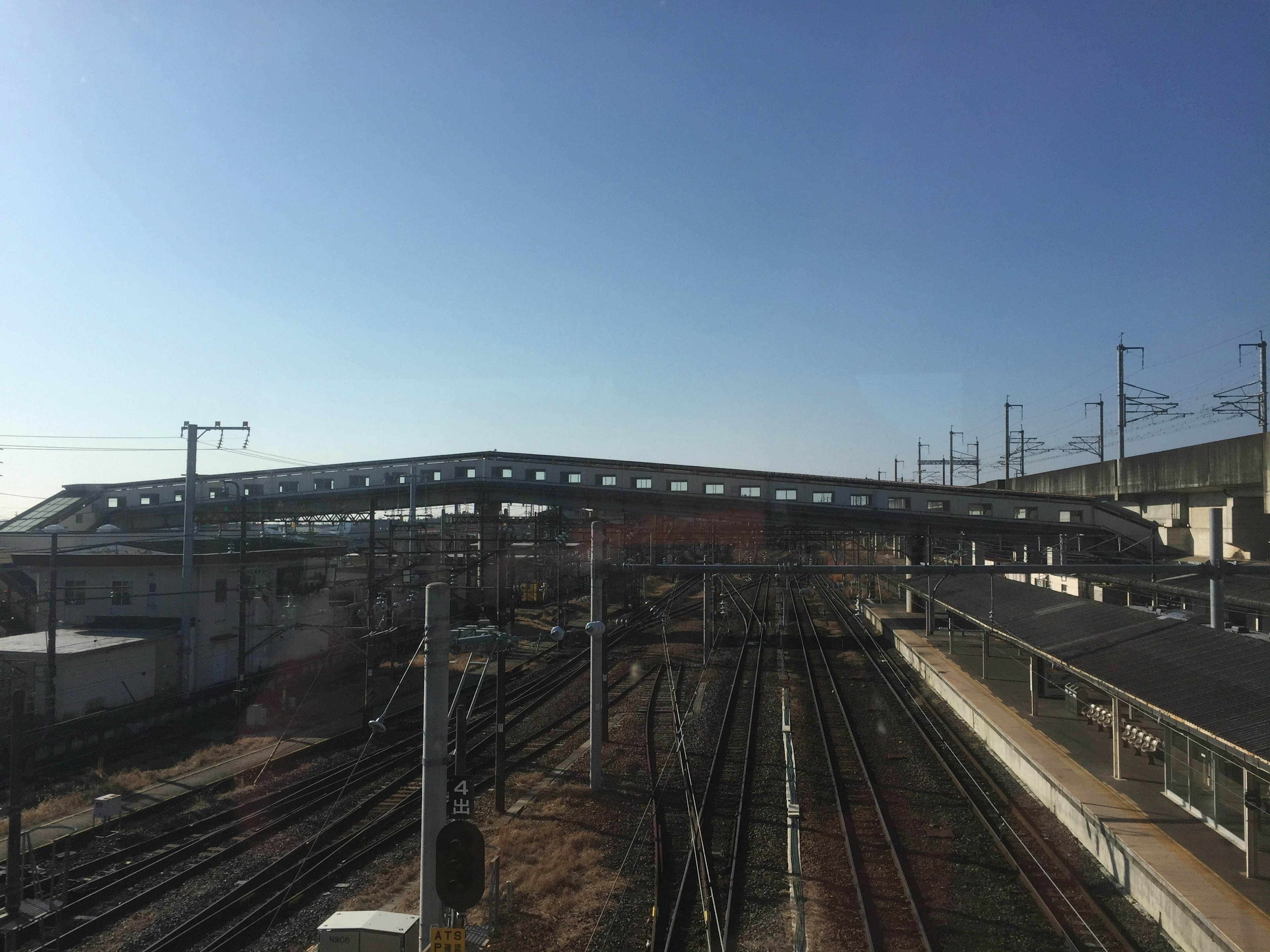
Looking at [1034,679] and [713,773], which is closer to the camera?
[713,773]

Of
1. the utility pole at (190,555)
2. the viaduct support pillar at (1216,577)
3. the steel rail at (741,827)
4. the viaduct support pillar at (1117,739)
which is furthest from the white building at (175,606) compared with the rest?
the viaduct support pillar at (1216,577)

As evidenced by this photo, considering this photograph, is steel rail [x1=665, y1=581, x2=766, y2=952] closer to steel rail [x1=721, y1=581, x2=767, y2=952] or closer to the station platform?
steel rail [x1=721, y1=581, x2=767, y2=952]

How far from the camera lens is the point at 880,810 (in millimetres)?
9906

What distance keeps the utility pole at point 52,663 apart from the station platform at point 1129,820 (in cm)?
1596

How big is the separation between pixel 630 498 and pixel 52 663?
597 inches

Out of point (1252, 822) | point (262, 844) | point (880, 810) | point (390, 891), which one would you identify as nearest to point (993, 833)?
point (880, 810)

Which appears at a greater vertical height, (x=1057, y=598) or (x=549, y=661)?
(x=1057, y=598)

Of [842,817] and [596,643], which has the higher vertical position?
[596,643]

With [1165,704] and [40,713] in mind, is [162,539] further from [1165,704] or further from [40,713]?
[1165,704]

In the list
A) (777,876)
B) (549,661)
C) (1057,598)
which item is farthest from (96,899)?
(1057,598)

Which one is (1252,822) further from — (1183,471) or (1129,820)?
(1183,471)

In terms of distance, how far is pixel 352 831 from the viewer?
9.78 m

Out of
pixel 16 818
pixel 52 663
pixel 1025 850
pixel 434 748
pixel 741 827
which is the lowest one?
pixel 741 827

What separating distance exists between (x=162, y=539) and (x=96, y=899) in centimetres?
1832
